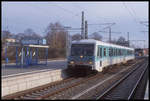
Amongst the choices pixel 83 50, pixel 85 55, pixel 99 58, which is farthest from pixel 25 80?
pixel 99 58

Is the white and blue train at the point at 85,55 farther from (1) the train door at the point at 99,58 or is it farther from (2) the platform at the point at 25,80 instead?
(2) the platform at the point at 25,80

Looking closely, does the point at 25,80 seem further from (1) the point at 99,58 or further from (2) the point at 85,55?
(1) the point at 99,58

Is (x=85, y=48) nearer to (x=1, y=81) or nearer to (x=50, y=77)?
(x=50, y=77)

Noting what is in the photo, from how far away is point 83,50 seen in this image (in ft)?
60.4

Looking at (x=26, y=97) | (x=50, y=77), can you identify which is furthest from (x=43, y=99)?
(x=50, y=77)

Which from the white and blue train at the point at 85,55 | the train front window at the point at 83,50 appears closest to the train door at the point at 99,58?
the white and blue train at the point at 85,55

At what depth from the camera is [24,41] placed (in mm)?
23719

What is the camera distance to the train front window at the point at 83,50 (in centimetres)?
1827

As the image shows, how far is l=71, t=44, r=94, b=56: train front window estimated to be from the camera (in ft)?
59.9

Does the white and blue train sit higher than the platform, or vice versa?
the white and blue train

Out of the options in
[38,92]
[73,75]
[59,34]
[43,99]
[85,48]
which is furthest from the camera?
[59,34]

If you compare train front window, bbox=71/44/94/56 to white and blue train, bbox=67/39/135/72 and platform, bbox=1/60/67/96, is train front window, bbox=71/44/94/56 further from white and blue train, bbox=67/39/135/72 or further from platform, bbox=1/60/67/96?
platform, bbox=1/60/67/96

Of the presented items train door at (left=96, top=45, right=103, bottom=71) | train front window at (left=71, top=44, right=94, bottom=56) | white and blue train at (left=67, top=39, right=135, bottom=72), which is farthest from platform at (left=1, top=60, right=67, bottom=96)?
train door at (left=96, top=45, right=103, bottom=71)

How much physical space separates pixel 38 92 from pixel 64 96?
1597mm
